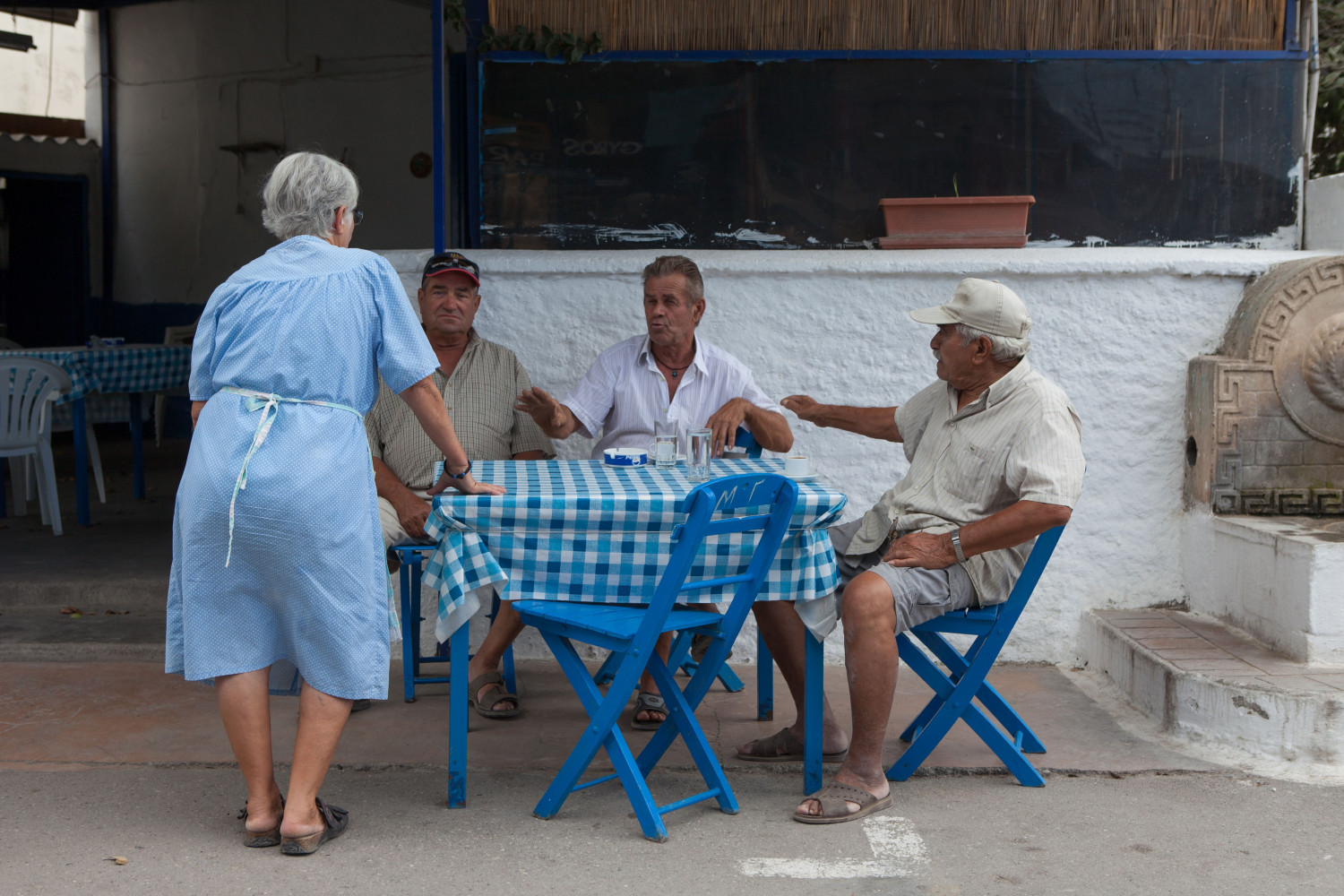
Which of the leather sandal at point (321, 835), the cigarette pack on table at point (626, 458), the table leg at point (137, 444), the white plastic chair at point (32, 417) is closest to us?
the leather sandal at point (321, 835)

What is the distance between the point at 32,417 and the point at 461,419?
3.22 meters

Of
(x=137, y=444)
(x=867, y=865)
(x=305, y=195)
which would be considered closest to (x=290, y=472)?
(x=305, y=195)

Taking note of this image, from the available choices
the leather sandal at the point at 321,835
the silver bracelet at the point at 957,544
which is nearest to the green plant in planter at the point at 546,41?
the silver bracelet at the point at 957,544

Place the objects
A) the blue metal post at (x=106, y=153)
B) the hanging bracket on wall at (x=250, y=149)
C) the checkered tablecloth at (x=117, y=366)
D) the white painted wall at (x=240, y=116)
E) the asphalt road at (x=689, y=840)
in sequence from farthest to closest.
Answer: the blue metal post at (x=106, y=153)
the hanging bracket on wall at (x=250, y=149)
the white painted wall at (x=240, y=116)
the checkered tablecloth at (x=117, y=366)
the asphalt road at (x=689, y=840)

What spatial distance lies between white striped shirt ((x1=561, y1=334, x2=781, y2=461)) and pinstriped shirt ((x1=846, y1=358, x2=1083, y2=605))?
0.78m

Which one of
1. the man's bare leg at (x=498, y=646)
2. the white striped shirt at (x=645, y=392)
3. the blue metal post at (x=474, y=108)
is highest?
the blue metal post at (x=474, y=108)

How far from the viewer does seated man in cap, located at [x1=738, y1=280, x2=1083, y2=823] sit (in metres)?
3.28

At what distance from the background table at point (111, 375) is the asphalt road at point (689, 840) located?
3277 mm

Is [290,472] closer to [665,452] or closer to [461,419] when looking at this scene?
[665,452]

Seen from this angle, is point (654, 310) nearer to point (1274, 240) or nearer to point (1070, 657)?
point (1070, 657)

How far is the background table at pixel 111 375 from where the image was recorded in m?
6.46

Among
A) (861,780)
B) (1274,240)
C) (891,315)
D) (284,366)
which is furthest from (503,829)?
(1274,240)

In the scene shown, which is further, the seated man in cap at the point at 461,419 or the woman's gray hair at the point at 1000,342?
the seated man in cap at the point at 461,419

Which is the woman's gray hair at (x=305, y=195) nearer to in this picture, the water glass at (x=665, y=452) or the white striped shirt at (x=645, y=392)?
the water glass at (x=665, y=452)
